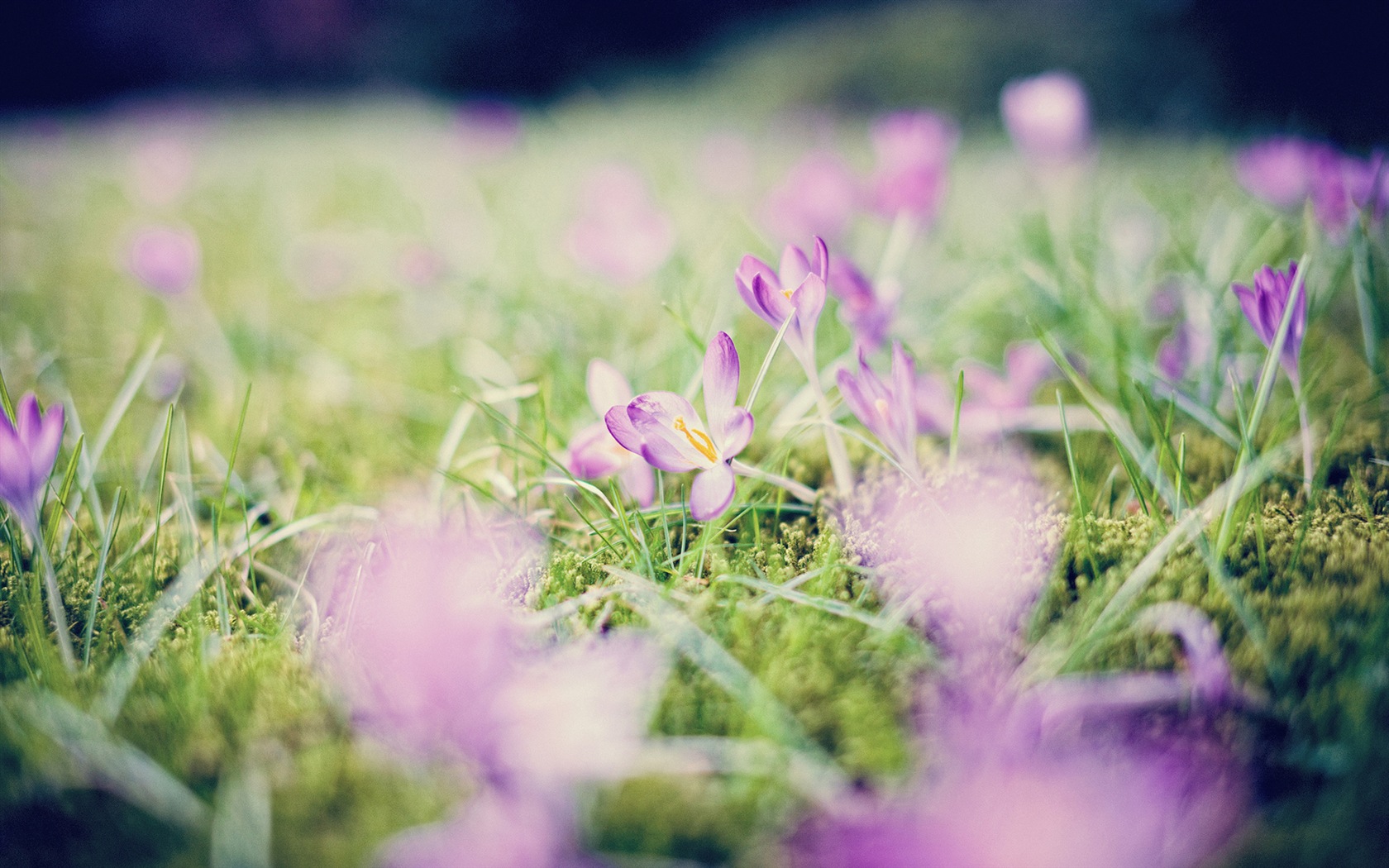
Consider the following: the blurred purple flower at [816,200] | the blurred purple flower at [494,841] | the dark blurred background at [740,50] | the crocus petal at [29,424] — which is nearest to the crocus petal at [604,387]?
the blurred purple flower at [494,841]

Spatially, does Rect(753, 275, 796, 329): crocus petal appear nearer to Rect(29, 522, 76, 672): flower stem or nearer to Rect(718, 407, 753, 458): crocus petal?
Rect(718, 407, 753, 458): crocus petal

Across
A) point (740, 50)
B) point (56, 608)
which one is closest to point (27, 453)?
point (56, 608)

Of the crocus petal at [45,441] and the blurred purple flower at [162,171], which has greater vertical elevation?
the blurred purple flower at [162,171]

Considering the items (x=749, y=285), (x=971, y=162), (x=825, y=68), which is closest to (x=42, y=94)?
(x=825, y=68)

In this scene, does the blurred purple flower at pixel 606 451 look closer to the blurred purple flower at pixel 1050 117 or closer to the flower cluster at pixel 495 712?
the flower cluster at pixel 495 712

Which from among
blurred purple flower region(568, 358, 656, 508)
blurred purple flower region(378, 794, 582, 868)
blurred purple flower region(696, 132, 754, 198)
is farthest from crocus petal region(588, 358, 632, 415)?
blurred purple flower region(696, 132, 754, 198)

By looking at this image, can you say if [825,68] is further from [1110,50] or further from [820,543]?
[820,543]
